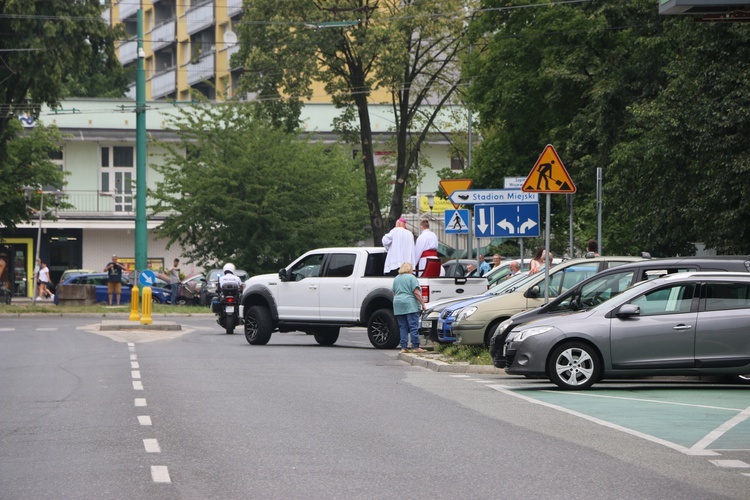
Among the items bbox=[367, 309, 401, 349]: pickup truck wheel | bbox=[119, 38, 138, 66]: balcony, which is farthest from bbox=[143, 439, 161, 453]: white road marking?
bbox=[119, 38, 138, 66]: balcony

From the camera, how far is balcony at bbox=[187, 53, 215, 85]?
8075cm

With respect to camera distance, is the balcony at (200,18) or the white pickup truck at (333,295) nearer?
the white pickup truck at (333,295)

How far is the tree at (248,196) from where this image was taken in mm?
48438

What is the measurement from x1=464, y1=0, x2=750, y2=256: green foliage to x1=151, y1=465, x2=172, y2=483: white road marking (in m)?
16.7

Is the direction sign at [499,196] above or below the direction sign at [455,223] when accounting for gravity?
above

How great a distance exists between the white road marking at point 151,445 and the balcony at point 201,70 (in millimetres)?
70021

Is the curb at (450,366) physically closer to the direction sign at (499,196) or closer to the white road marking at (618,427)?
the white road marking at (618,427)

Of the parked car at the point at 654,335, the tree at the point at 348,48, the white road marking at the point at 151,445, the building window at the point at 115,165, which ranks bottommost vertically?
the white road marking at the point at 151,445

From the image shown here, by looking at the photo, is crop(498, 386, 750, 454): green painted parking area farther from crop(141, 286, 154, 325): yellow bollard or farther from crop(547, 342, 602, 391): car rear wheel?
crop(141, 286, 154, 325): yellow bollard

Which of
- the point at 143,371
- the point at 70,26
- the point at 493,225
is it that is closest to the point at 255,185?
the point at 70,26

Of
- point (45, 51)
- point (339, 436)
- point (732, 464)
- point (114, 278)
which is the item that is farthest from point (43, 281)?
point (732, 464)

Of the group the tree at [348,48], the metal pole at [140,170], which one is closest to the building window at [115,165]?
the tree at [348,48]

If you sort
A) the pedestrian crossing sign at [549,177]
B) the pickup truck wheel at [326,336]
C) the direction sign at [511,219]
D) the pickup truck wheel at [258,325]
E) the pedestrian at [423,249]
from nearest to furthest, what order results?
the pedestrian crossing sign at [549,177]
the direction sign at [511,219]
the pedestrian at [423,249]
the pickup truck wheel at [258,325]
the pickup truck wheel at [326,336]

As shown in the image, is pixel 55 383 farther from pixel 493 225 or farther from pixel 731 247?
pixel 731 247
